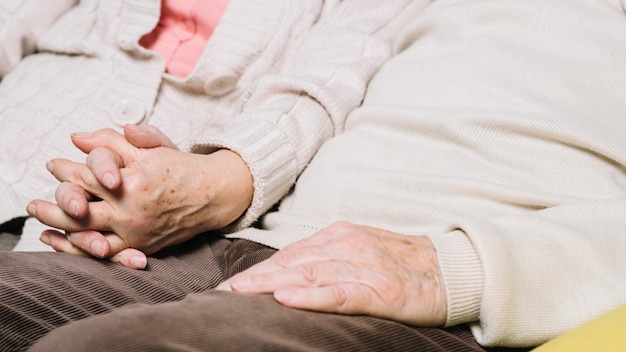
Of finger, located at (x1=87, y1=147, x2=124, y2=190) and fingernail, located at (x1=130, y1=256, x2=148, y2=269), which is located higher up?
finger, located at (x1=87, y1=147, x2=124, y2=190)

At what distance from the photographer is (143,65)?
1.07m

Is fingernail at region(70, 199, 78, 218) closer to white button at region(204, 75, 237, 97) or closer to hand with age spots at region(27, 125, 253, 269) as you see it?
hand with age spots at region(27, 125, 253, 269)

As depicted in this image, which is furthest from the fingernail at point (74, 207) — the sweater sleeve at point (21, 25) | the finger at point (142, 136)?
the sweater sleeve at point (21, 25)

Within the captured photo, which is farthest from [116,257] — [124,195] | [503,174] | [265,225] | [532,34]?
[532,34]

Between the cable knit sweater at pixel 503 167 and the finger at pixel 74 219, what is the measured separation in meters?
0.19

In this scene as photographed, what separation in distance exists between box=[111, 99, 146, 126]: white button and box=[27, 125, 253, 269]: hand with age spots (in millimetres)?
208

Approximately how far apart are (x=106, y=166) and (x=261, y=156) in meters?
0.22

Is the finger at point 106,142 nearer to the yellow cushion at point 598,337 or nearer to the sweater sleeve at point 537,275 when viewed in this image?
the sweater sleeve at point 537,275

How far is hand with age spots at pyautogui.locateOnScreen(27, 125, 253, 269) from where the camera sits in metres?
0.73

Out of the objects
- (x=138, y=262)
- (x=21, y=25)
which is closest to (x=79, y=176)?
(x=138, y=262)

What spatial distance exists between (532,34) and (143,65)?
0.67 metres

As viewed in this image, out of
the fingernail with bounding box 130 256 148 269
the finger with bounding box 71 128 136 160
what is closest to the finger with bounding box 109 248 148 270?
the fingernail with bounding box 130 256 148 269

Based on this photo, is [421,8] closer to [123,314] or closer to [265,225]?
[265,225]

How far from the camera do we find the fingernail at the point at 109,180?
0.71 m
